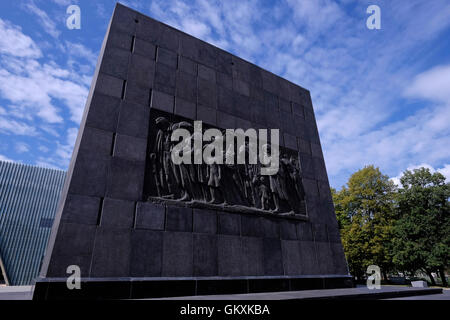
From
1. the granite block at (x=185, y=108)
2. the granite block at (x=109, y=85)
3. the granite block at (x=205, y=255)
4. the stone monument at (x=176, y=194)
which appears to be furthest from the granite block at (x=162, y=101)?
the granite block at (x=205, y=255)

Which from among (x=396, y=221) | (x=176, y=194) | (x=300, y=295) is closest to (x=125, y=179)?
(x=176, y=194)

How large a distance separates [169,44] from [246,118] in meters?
4.12

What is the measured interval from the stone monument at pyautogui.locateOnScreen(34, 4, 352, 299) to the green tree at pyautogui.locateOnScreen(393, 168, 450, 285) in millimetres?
21407

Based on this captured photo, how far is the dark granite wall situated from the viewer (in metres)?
6.94

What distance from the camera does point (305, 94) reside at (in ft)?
48.2

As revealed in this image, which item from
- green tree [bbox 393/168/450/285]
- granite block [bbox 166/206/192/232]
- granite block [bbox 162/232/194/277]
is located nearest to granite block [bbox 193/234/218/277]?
granite block [bbox 162/232/194/277]

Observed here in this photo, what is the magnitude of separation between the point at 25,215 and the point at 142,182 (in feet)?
108

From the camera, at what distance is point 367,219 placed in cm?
2989

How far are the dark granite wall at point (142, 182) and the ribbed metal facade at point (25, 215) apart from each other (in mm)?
30396

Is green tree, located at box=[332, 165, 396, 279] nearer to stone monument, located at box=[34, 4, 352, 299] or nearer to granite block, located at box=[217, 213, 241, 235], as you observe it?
stone monument, located at box=[34, 4, 352, 299]

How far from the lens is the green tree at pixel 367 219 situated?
29.1m

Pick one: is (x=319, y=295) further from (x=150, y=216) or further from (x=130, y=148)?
(x=130, y=148)
